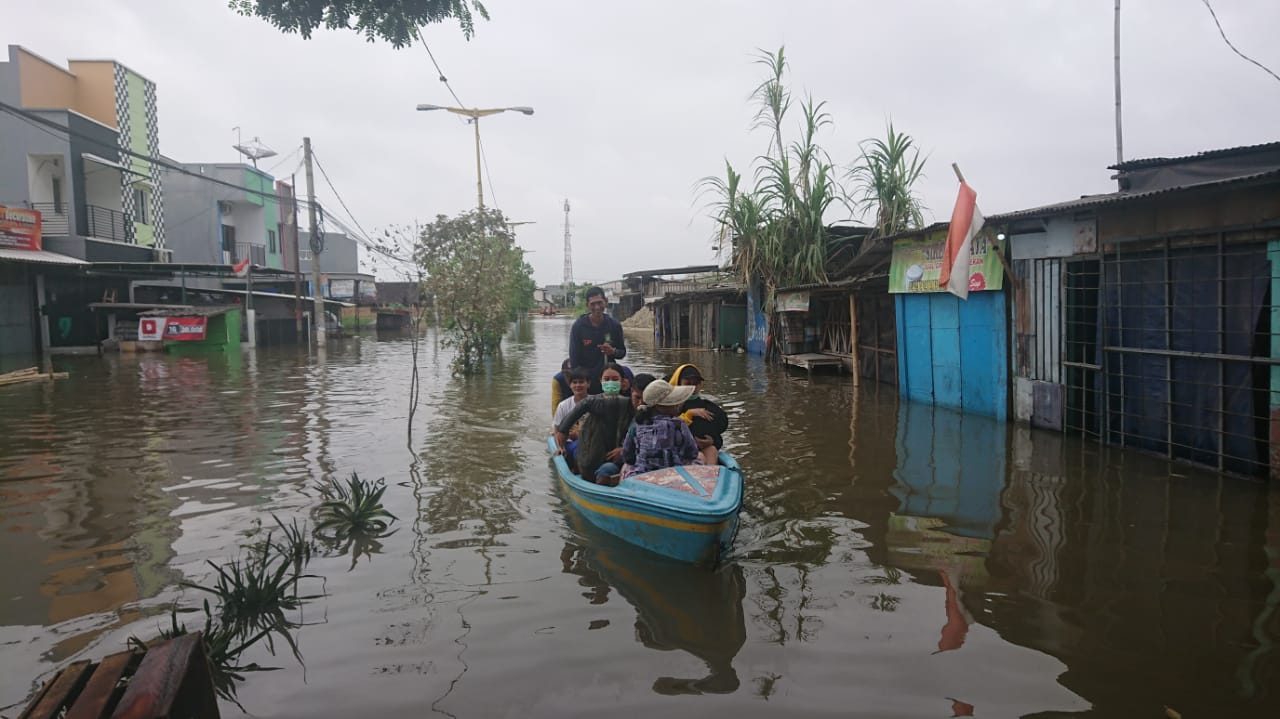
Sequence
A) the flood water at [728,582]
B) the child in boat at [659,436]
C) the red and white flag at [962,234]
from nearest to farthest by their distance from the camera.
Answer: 1. the flood water at [728,582]
2. the child in boat at [659,436]
3. the red and white flag at [962,234]

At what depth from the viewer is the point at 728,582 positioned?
18.4 feet

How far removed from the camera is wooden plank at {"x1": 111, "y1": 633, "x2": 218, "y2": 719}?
9.88 ft

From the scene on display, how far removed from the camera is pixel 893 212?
18766 millimetres

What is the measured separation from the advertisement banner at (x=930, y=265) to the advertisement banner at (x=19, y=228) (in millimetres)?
24666

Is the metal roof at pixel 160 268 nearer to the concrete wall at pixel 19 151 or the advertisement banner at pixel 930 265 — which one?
the concrete wall at pixel 19 151

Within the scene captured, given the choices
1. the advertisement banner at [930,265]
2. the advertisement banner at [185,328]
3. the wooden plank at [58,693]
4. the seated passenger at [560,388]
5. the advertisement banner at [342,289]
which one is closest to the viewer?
the wooden plank at [58,693]

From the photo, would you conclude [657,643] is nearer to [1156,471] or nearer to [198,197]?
[1156,471]

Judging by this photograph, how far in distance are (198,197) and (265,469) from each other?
34.6 m

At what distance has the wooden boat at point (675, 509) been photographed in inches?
213

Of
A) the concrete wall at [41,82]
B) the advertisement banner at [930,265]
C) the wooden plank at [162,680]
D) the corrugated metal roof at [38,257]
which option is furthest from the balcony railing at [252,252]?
the wooden plank at [162,680]

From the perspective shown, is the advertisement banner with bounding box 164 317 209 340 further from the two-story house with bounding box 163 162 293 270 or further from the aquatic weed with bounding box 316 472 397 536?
the aquatic weed with bounding box 316 472 397 536

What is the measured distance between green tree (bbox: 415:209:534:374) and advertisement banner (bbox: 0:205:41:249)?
12642 mm

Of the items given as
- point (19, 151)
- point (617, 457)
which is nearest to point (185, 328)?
point (19, 151)

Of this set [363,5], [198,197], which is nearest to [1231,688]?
[363,5]
